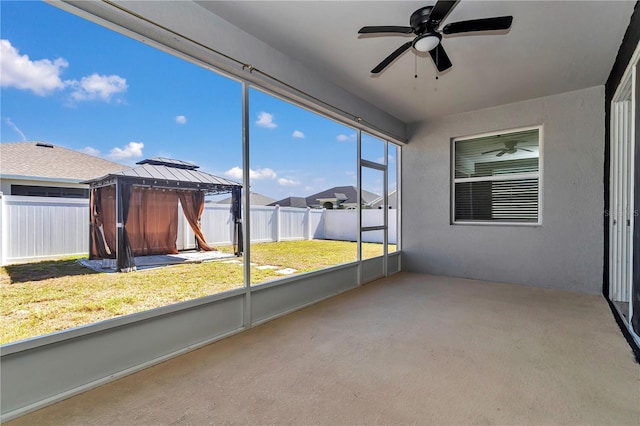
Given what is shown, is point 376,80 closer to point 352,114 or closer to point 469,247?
point 352,114

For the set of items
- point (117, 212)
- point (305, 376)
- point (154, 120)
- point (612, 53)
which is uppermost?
point (612, 53)

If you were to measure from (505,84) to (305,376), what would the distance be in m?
4.01

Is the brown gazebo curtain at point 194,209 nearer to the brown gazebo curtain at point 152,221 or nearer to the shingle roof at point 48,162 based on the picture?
the brown gazebo curtain at point 152,221

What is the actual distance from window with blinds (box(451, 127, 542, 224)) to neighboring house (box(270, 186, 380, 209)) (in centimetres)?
144

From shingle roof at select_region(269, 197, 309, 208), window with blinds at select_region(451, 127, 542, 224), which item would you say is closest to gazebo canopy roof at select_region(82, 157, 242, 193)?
shingle roof at select_region(269, 197, 309, 208)

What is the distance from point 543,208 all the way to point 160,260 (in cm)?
478

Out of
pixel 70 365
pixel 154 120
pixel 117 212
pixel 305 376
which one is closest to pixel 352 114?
pixel 154 120

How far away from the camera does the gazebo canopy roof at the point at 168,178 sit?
224cm

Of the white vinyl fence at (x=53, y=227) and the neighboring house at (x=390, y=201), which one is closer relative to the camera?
the white vinyl fence at (x=53, y=227)

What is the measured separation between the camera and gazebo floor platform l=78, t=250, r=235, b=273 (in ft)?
7.24

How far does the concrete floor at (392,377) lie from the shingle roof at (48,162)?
1396 millimetres

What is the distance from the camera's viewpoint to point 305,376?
6.57 feet

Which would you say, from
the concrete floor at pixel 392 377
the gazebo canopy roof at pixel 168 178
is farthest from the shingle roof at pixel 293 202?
the concrete floor at pixel 392 377

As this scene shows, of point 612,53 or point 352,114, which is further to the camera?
point 352,114
